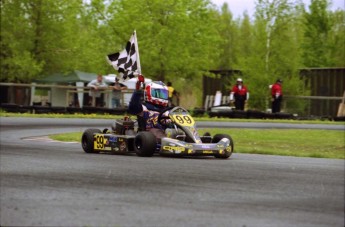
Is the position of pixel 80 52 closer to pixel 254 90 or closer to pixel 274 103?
pixel 254 90

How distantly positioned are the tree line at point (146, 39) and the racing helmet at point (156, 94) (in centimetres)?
2045

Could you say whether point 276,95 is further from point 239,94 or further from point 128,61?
point 128,61

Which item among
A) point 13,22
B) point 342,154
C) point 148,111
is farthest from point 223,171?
point 13,22

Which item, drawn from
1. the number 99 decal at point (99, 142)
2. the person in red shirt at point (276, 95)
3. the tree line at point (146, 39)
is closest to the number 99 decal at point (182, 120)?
the number 99 decal at point (99, 142)

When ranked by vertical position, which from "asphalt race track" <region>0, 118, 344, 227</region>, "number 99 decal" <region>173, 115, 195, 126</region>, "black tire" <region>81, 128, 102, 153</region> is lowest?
"asphalt race track" <region>0, 118, 344, 227</region>

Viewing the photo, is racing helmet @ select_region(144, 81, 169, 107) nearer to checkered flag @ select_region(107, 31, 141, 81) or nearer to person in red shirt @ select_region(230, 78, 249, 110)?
checkered flag @ select_region(107, 31, 141, 81)

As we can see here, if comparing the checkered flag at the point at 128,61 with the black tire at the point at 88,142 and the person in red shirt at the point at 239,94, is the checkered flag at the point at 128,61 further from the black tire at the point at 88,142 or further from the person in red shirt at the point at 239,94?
the person in red shirt at the point at 239,94

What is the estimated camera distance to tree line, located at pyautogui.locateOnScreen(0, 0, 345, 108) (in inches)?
1330

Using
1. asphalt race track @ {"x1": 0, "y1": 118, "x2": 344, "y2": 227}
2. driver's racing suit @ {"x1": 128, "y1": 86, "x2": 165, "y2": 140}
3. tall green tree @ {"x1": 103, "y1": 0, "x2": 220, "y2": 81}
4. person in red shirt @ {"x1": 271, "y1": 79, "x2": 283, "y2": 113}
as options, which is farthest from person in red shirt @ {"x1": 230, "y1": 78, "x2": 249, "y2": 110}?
asphalt race track @ {"x1": 0, "y1": 118, "x2": 344, "y2": 227}

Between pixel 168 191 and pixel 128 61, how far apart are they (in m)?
6.66

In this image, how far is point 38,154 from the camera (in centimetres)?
1228

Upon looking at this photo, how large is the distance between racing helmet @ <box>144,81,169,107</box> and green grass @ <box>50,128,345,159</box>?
6.20 feet

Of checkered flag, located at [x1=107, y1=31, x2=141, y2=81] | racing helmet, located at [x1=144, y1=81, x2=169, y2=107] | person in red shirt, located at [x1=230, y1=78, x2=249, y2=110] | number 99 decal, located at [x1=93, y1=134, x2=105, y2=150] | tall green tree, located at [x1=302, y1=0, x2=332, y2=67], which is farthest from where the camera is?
tall green tree, located at [x1=302, y1=0, x2=332, y2=67]

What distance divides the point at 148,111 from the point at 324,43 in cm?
3532
